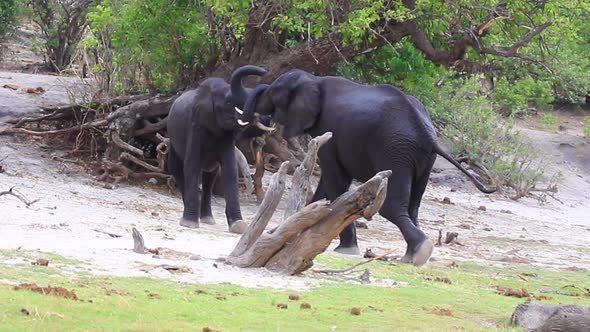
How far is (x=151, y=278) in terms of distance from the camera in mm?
8617

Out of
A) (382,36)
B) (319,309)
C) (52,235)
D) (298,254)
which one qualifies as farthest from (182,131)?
(319,309)

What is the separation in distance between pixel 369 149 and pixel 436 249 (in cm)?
257

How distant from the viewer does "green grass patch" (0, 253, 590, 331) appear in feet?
22.5

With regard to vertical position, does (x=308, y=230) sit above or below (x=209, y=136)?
above

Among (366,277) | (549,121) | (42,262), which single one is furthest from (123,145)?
(549,121)

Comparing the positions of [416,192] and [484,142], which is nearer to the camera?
[416,192]

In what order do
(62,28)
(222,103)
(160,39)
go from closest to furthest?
(222,103) < (160,39) < (62,28)

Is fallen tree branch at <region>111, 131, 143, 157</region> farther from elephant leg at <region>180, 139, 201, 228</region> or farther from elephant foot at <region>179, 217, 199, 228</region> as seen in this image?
elephant foot at <region>179, 217, 199, 228</region>

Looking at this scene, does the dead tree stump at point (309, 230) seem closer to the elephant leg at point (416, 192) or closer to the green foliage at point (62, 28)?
the elephant leg at point (416, 192)

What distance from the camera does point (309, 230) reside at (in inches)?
377

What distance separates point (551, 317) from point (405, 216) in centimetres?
508

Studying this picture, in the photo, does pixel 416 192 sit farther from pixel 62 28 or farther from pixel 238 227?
pixel 62 28

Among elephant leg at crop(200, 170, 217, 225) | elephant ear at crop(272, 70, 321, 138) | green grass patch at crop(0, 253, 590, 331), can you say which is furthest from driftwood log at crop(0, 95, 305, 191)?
green grass patch at crop(0, 253, 590, 331)

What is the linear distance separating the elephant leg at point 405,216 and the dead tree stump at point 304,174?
1.45m
